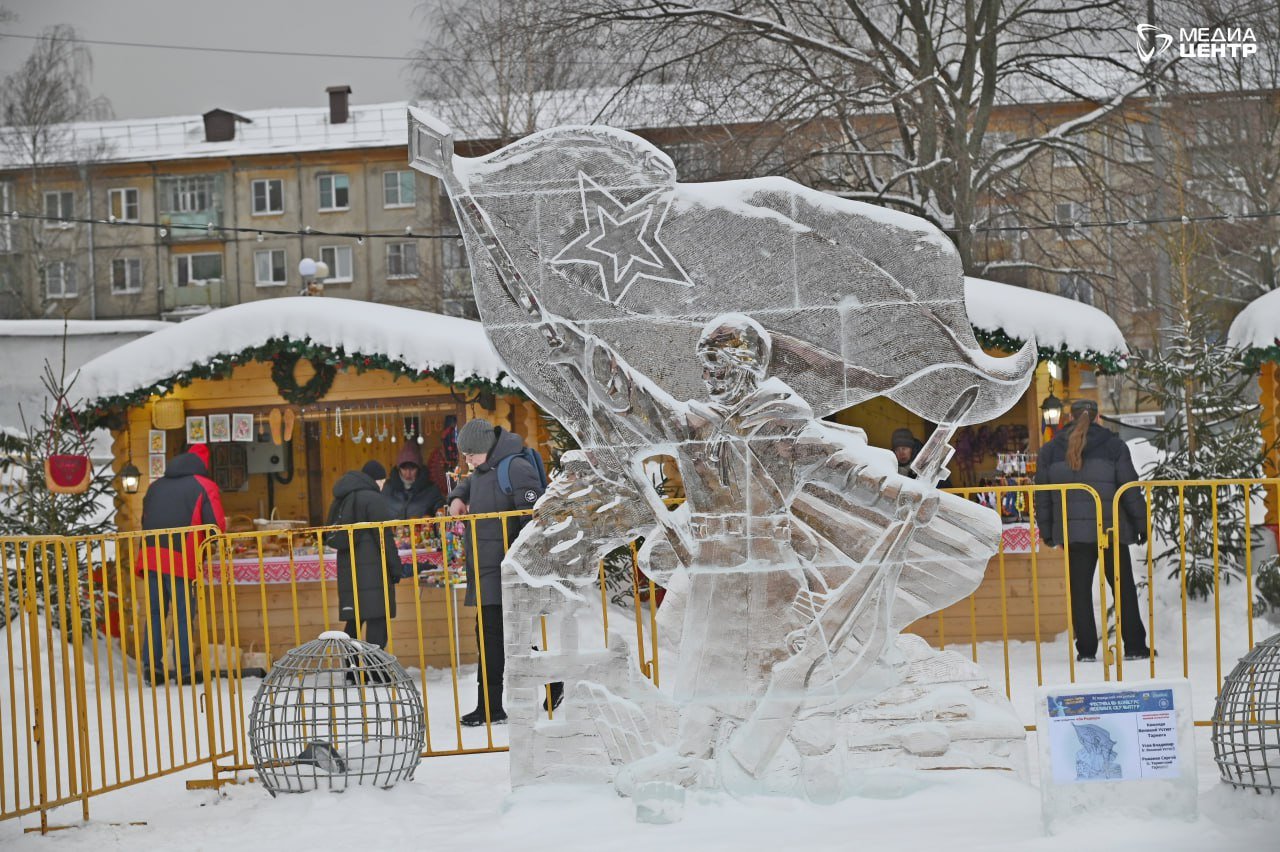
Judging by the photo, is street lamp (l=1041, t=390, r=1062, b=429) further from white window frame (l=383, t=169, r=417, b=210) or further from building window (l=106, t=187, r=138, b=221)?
building window (l=106, t=187, r=138, b=221)

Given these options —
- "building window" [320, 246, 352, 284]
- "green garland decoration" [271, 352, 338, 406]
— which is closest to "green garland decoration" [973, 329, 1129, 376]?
"green garland decoration" [271, 352, 338, 406]

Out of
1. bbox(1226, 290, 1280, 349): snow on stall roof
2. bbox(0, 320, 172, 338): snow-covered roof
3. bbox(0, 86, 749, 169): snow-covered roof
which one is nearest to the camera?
bbox(1226, 290, 1280, 349): snow on stall roof

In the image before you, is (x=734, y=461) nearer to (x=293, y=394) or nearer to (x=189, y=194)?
(x=293, y=394)

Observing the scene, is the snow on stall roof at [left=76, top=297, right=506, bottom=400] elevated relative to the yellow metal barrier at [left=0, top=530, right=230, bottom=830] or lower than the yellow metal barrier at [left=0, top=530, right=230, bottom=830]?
elevated

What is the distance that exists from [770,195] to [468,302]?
20831 mm

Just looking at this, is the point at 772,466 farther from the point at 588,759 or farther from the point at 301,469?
the point at 301,469

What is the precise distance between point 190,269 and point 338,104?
6270mm

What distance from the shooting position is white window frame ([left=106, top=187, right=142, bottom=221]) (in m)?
36.0

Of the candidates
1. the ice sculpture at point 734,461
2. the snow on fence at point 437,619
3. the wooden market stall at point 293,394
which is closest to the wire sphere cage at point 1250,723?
the ice sculpture at point 734,461

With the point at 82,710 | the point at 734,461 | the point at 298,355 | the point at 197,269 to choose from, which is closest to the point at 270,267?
the point at 197,269

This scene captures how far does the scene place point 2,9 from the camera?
2316 cm

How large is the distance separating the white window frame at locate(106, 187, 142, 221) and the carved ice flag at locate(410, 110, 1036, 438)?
107 feet

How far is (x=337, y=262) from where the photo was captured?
36406 millimetres

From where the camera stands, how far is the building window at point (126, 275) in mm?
36750
